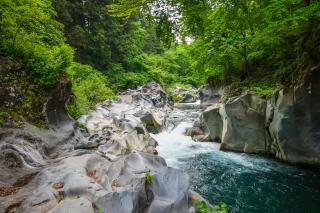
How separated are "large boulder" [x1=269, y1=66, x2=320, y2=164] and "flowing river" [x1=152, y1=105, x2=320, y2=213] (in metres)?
0.71

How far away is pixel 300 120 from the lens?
10617mm

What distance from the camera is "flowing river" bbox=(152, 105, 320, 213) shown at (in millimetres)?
8477

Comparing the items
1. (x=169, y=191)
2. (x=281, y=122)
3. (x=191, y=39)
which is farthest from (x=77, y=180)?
(x=281, y=122)

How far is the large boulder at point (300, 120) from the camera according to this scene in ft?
33.4

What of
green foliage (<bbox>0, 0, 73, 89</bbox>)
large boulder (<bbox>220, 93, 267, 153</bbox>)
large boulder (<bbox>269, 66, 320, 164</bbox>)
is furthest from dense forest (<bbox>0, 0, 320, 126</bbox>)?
large boulder (<bbox>269, 66, 320, 164</bbox>)

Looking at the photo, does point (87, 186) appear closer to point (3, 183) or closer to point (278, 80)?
point (3, 183)

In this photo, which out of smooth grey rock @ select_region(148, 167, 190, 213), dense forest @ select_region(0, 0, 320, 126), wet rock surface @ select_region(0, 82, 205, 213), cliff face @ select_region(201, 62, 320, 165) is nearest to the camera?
wet rock surface @ select_region(0, 82, 205, 213)

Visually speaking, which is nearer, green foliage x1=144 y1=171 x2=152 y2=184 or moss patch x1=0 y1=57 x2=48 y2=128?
green foliage x1=144 y1=171 x2=152 y2=184

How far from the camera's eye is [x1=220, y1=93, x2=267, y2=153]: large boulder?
1309 centimetres

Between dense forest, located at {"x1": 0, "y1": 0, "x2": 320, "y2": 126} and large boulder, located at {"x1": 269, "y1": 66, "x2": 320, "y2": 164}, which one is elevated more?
dense forest, located at {"x1": 0, "y1": 0, "x2": 320, "y2": 126}

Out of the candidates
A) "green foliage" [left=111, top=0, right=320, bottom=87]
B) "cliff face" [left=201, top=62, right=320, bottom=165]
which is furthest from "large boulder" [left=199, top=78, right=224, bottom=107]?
"cliff face" [left=201, top=62, right=320, bottom=165]

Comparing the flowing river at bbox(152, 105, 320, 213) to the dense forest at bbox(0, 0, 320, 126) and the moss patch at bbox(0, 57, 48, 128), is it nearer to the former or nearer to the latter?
the dense forest at bbox(0, 0, 320, 126)

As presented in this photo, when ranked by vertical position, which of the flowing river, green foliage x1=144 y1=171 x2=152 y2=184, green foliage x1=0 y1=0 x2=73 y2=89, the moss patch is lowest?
the flowing river

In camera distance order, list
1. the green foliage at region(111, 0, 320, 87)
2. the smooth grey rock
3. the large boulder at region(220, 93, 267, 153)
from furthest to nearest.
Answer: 1. the large boulder at region(220, 93, 267, 153)
2. the green foliage at region(111, 0, 320, 87)
3. the smooth grey rock
